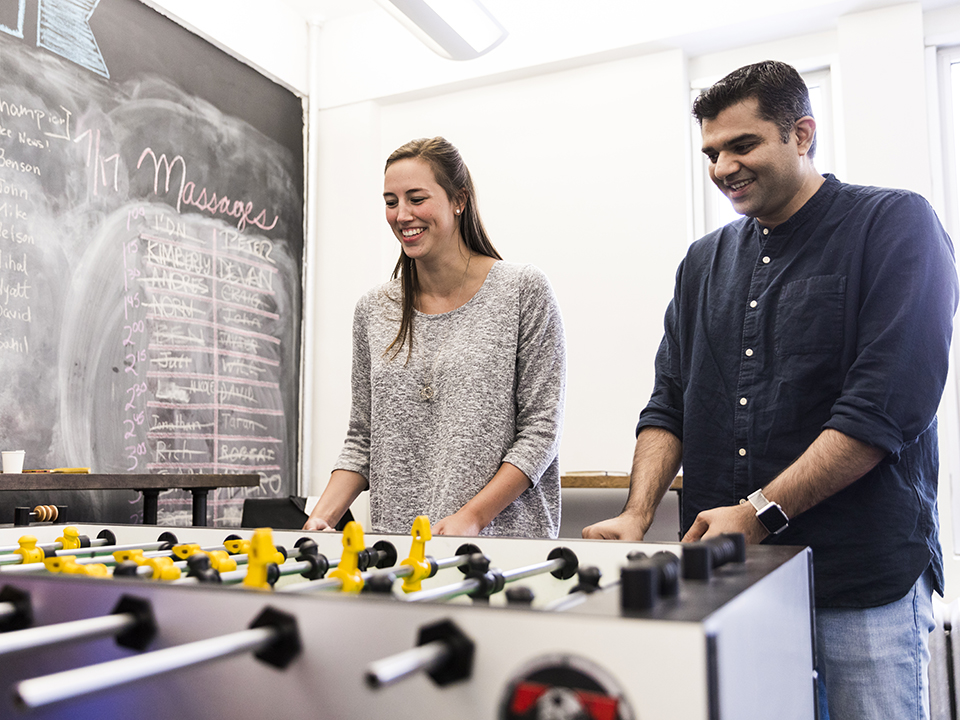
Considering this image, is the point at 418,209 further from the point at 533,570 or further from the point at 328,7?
the point at 328,7

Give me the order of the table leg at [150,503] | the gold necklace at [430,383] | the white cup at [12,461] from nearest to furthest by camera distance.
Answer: the gold necklace at [430,383]
the white cup at [12,461]
the table leg at [150,503]

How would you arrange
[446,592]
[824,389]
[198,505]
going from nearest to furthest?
1. [446,592]
2. [824,389]
3. [198,505]

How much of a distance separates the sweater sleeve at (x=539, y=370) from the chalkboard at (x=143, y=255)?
5.26 feet

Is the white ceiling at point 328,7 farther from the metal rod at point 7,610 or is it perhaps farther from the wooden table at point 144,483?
the metal rod at point 7,610

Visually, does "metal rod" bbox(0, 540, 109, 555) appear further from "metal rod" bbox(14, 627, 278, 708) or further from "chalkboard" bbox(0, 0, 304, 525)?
"chalkboard" bbox(0, 0, 304, 525)

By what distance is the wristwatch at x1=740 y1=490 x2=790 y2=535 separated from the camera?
113 cm

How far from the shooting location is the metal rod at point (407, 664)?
1.30ft

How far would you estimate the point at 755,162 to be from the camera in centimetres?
128

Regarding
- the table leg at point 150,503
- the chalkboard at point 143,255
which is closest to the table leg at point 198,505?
the table leg at point 150,503

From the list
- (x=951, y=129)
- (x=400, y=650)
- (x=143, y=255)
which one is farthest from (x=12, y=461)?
(x=951, y=129)

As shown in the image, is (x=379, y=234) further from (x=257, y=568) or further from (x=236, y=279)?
(x=257, y=568)

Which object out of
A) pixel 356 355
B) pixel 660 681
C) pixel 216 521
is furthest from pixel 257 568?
pixel 216 521

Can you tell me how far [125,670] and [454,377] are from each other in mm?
1121

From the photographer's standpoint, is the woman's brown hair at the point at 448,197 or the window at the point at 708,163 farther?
the window at the point at 708,163
